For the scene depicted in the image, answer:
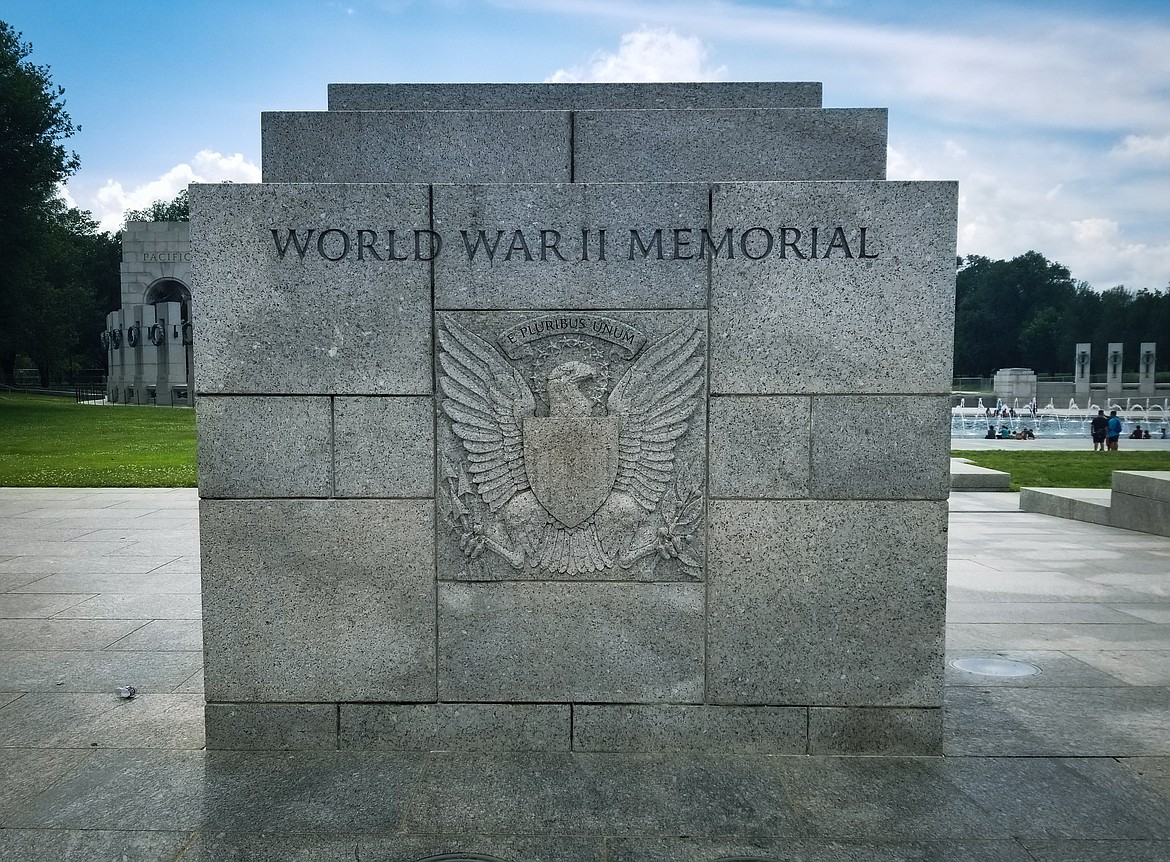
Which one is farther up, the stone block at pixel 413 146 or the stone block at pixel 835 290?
the stone block at pixel 413 146

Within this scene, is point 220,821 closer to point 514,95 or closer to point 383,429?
point 383,429

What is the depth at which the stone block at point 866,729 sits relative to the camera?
4.44 m

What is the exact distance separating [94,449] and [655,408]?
24.6 m

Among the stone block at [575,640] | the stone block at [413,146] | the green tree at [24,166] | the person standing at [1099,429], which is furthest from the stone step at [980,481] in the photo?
the green tree at [24,166]

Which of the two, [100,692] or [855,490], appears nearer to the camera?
[855,490]

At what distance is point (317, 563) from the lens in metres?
4.45

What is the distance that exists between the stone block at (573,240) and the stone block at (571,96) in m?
0.92

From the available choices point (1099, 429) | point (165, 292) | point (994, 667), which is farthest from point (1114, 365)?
point (994, 667)

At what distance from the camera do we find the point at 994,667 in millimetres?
5801

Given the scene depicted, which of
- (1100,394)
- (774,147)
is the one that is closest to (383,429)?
(774,147)

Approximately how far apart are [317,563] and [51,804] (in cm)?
158

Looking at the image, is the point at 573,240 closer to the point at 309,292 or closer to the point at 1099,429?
the point at 309,292

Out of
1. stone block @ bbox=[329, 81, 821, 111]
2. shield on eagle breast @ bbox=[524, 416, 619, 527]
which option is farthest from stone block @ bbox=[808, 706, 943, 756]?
stone block @ bbox=[329, 81, 821, 111]

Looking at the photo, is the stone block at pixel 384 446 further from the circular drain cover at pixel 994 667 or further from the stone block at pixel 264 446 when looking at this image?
the circular drain cover at pixel 994 667
